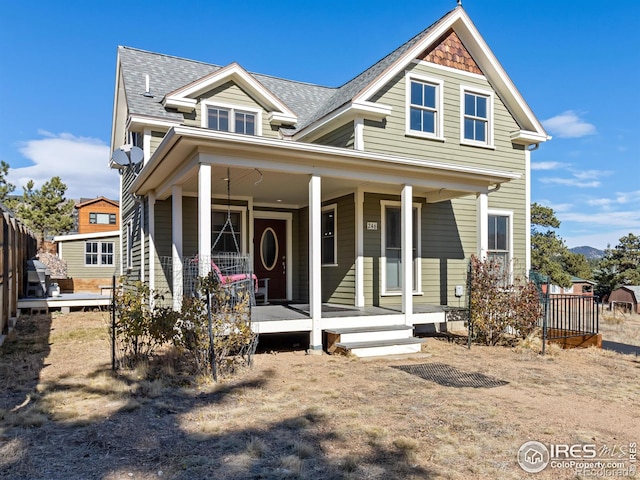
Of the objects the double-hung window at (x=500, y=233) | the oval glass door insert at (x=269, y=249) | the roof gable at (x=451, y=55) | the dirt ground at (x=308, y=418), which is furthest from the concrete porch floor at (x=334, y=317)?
the roof gable at (x=451, y=55)

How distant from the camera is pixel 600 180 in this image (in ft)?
161

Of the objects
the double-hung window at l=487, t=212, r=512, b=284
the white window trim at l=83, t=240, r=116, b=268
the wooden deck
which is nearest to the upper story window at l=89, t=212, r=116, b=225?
the white window trim at l=83, t=240, r=116, b=268

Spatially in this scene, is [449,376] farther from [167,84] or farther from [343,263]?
[167,84]

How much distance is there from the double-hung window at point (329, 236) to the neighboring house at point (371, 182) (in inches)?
1.8

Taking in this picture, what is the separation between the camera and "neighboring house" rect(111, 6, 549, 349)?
898cm

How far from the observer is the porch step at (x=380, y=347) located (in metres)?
7.51

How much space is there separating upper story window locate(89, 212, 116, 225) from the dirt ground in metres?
27.9

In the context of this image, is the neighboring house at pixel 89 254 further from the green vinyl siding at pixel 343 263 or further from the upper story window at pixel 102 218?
the green vinyl siding at pixel 343 263

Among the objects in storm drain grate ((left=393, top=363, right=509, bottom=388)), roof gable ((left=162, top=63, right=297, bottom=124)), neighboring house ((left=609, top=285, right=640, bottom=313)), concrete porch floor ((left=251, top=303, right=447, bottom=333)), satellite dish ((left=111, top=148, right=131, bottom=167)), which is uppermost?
roof gable ((left=162, top=63, right=297, bottom=124))

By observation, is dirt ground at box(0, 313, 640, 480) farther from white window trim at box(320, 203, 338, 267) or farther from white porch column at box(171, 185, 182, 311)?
white window trim at box(320, 203, 338, 267)

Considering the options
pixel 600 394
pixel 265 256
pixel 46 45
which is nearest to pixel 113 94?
pixel 46 45

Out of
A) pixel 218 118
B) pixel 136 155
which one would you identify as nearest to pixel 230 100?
pixel 218 118

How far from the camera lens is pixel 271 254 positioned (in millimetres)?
11688

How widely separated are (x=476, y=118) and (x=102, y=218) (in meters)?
28.9
